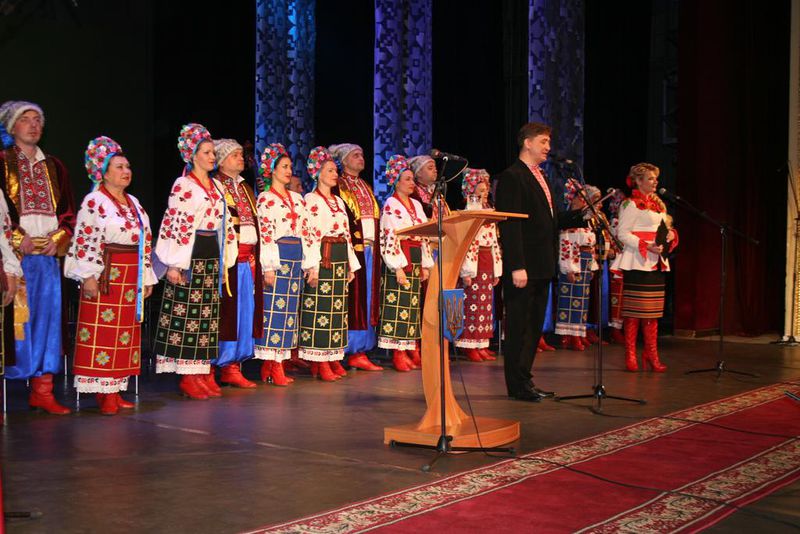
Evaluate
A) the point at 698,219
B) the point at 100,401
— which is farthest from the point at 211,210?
the point at 698,219

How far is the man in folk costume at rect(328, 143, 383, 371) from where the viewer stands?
663 centimetres

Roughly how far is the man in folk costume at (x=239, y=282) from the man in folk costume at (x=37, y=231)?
110 centimetres

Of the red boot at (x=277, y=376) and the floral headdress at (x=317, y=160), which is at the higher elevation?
the floral headdress at (x=317, y=160)

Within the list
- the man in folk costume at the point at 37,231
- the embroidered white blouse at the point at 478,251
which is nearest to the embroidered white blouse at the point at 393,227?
the embroidered white blouse at the point at 478,251

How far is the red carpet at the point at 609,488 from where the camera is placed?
2.73 meters

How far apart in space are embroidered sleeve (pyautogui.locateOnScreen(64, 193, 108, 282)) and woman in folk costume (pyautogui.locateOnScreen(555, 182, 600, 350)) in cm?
488

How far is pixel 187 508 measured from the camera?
9.50ft

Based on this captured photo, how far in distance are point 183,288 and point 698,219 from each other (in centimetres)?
612

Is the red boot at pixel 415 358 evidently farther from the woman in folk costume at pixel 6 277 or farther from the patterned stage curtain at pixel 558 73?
the patterned stage curtain at pixel 558 73

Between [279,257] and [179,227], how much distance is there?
913 millimetres

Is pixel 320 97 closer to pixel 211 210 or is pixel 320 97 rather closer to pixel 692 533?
pixel 211 210

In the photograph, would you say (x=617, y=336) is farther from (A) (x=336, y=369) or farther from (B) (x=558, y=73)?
(A) (x=336, y=369)

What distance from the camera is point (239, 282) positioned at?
5777mm

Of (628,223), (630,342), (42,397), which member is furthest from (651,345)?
(42,397)
